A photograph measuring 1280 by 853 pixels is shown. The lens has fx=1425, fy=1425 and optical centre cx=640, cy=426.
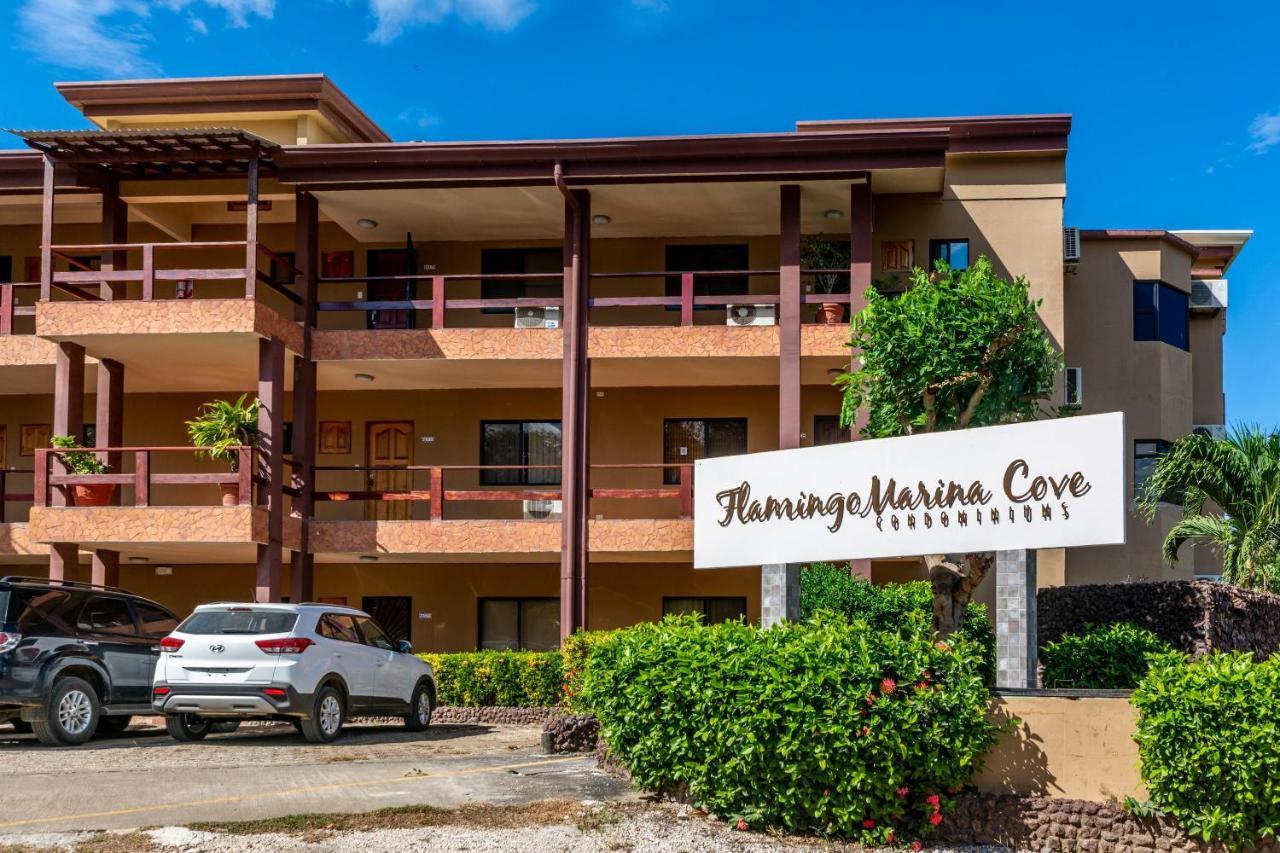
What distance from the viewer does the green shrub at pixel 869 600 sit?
1928 cm

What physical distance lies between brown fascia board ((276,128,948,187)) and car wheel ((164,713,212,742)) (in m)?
10.2

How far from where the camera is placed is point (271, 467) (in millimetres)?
22844

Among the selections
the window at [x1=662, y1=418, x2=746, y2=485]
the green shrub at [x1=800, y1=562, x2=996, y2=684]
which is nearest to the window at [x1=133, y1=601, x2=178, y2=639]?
the green shrub at [x1=800, y1=562, x2=996, y2=684]

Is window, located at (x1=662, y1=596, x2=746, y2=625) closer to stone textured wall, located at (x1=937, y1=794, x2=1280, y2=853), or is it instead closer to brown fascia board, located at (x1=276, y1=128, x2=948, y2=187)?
brown fascia board, located at (x1=276, y1=128, x2=948, y2=187)

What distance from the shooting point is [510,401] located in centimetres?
2745

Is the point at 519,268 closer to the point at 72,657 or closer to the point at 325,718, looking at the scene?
the point at 325,718

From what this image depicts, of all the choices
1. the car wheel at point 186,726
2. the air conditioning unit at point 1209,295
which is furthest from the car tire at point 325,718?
the air conditioning unit at point 1209,295

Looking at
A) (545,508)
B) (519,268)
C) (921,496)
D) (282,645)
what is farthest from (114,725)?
(519,268)

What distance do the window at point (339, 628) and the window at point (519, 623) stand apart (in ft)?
31.6

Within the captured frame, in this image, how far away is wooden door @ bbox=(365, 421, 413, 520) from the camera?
2695 centimetres

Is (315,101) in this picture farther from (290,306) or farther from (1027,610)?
(1027,610)

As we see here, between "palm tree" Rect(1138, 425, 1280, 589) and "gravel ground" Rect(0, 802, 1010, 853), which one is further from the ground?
"palm tree" Rect(1138, 425, 1280, 589)

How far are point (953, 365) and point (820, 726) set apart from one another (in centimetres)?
778

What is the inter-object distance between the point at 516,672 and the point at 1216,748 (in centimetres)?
1264
